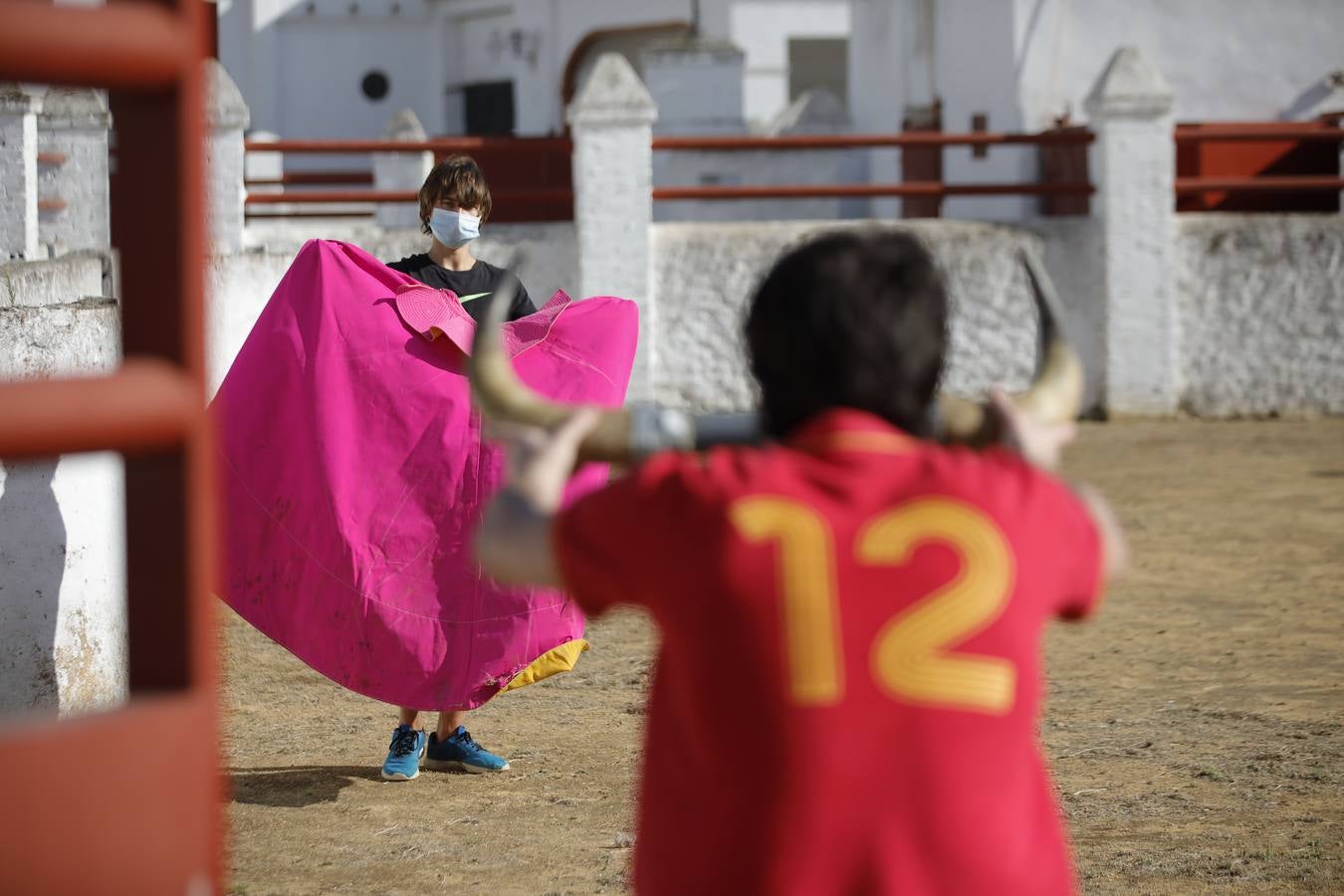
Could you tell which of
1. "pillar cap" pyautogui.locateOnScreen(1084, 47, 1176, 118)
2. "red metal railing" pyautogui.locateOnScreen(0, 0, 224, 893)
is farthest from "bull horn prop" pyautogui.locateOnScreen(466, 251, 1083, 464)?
"pillar cap" pyautogui.locateOnScreen(1084, 47, 1176, 118)

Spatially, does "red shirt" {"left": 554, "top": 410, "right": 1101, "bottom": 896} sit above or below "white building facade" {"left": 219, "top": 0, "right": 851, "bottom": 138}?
below

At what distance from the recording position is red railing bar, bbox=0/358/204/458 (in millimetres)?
1239

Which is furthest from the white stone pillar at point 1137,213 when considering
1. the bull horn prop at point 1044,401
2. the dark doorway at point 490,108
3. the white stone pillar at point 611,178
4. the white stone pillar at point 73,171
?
the dark doorway at point 490,108

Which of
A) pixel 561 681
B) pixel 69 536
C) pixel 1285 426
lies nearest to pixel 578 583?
pixel 69 536

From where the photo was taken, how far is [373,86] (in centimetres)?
2667

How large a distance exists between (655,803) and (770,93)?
25290 millimetres

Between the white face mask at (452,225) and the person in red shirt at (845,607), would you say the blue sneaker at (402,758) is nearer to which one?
the white face mask at (452,225)

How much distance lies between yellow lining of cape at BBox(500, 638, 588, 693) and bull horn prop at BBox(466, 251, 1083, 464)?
9.25ft

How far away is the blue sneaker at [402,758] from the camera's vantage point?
15.4 ft

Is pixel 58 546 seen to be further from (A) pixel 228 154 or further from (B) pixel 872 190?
(B) pixel 872 190

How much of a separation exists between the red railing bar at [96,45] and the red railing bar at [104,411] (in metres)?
0.21

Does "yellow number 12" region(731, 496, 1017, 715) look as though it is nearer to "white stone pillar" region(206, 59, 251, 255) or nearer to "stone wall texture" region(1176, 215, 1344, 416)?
"white stone pillar" region(206, 59, 251, 255)

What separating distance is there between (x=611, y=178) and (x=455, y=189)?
7.93 meters

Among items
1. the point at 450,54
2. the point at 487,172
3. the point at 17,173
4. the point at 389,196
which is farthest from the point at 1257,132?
the point at 450,54
